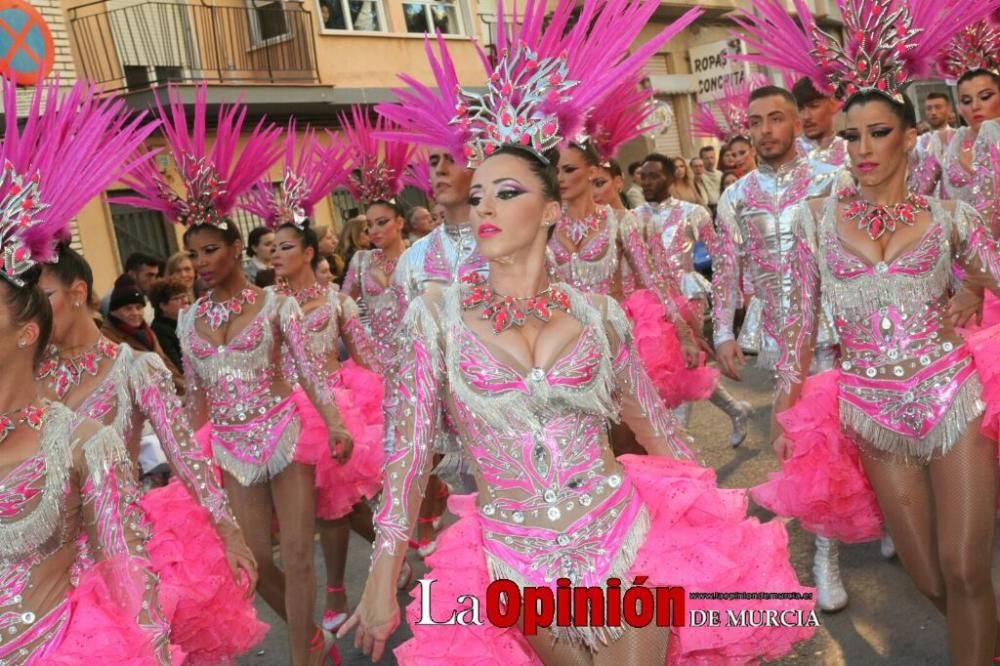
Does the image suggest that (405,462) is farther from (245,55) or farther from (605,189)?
(245,55)

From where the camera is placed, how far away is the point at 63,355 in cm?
427

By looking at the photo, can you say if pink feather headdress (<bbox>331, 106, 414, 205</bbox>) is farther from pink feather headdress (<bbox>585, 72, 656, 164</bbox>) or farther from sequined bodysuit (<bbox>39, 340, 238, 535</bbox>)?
sequined bodysuit (<bbox>39, 340, 238, 535</bbox>)

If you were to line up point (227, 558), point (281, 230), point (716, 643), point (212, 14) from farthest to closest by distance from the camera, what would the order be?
point (212, 14)
point (281, 230)
point (227, 558)
point (716, 643)

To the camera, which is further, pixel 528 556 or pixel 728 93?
pixel 728 93

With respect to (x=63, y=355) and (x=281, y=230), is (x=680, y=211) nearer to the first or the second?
(x=281, y=230)

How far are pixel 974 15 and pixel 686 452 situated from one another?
2.25 m

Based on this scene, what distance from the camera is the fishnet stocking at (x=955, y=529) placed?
3.61 meters

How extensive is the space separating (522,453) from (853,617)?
275 cm

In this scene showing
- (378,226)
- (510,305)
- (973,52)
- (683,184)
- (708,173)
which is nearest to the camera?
(510,305)

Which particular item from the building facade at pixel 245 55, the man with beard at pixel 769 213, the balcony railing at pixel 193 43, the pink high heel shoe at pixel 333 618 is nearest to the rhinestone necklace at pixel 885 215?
the man with beard at pixel 769 213

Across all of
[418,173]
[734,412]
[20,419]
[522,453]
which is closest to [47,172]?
[20,419]

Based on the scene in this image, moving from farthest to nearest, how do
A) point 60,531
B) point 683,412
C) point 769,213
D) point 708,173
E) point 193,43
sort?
point 193,43 → point 708,173 → point 683,412 → point 769,213 → point 60,531

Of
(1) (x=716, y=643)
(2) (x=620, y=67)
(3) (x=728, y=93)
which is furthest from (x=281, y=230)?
(3) (x=728, y=93)
